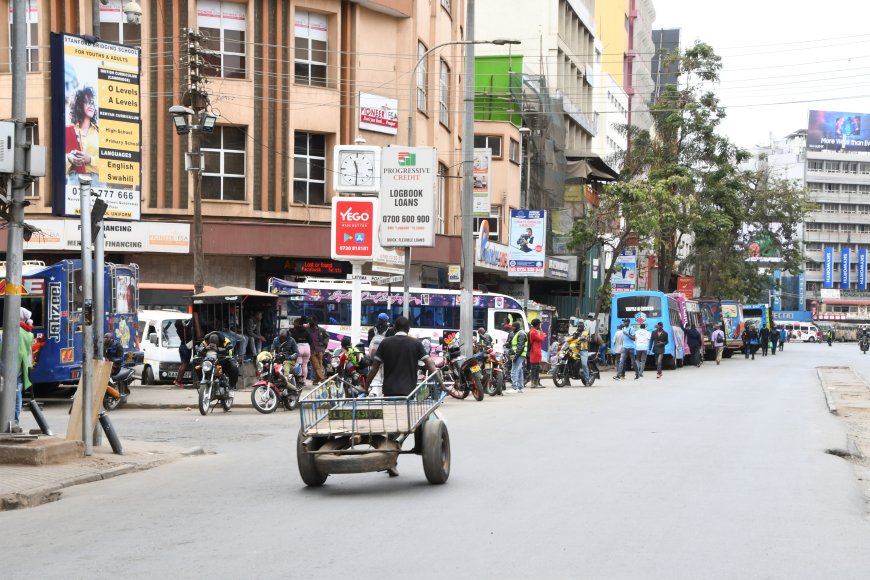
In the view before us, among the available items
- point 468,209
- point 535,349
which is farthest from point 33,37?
point 535,349

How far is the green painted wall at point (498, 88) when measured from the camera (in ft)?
189

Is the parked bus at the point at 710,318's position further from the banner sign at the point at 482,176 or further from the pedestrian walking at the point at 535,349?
the pedestrian walking at the point at 535,349

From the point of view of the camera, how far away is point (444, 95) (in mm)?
46938

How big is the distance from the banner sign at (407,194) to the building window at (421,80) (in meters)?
16.9

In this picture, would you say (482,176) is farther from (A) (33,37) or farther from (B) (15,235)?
(B) (15,235)

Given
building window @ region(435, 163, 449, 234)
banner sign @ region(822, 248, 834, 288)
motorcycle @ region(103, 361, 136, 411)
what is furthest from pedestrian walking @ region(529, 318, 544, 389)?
banner sign @ region(822, 248, 834, 288)

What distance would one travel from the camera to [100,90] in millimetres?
15273

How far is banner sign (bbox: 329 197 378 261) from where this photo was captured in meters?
26.3

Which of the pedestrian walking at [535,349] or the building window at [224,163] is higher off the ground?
the building window at [224,163]

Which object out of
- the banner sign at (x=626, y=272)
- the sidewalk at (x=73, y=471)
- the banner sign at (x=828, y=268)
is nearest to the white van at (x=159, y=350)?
the sidewalk at (x=73, y=471)

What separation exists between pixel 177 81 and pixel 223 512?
96.4ft

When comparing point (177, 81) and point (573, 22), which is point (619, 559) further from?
point (573, 22)

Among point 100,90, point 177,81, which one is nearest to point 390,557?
point 100,90

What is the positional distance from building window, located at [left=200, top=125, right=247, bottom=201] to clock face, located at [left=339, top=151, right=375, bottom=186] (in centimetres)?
1101
